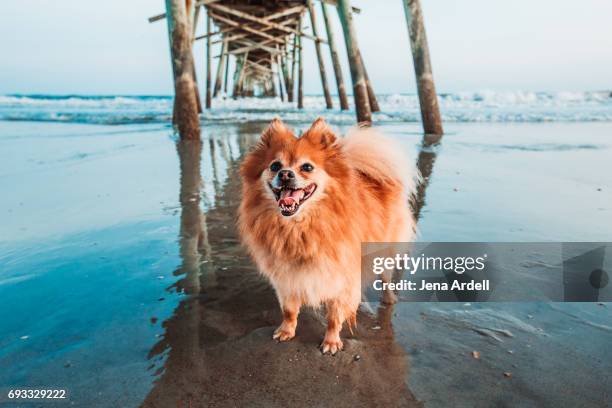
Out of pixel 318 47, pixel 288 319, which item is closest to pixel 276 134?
pixel 288 319

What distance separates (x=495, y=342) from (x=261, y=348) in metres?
1.11

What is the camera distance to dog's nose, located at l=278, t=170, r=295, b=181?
1.74 m

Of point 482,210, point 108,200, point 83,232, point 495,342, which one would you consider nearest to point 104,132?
point 108,200

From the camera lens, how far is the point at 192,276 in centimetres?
247

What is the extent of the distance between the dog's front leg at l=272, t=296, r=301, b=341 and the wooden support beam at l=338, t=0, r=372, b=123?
7.56 meters

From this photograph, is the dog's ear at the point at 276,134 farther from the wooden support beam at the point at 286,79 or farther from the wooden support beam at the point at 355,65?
the wooden support beam at the point at 286,79

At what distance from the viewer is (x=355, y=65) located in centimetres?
911

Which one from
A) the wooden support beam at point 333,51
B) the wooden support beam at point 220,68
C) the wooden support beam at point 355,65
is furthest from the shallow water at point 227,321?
the wooden support beam at point 220,68

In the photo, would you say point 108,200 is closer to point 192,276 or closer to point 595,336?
point 192,276

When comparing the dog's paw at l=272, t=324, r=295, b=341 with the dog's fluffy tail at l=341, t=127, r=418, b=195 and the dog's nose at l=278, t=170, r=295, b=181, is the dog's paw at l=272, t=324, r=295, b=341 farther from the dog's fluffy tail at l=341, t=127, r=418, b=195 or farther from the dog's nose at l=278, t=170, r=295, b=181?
the dog's fluffy tail at l=341, t=127, r=418, b=195

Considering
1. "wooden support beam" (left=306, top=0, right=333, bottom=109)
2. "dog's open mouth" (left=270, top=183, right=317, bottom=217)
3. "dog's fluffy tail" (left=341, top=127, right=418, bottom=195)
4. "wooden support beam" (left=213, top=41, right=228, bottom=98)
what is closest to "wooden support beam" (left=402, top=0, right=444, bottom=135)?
→ "dog's fluffy tail" (left=341, top=127, right=418, bottom=195)

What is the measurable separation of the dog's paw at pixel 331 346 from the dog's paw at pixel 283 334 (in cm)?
17

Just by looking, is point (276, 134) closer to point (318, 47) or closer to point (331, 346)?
point (331, 346)

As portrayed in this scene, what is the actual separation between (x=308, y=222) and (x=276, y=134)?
53 centimetres
